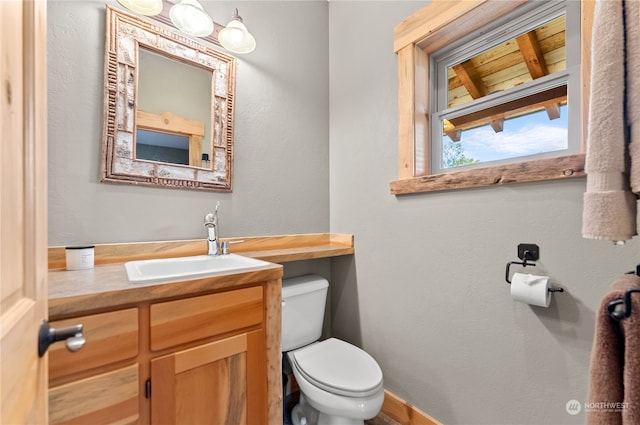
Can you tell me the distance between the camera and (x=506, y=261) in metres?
1.13

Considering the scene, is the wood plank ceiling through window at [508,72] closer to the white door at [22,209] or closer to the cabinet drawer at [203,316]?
the cabinet drawer at [203,316]

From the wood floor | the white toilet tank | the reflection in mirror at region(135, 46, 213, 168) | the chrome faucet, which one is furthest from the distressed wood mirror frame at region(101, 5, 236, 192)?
the wood floor

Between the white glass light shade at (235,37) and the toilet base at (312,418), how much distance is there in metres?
1.93

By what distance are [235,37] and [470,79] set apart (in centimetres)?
129

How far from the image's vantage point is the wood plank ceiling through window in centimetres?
119

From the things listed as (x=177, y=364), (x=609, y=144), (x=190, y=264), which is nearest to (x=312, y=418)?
(x=177, y=364)

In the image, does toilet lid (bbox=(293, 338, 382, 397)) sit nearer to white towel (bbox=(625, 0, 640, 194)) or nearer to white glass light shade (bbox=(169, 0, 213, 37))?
white towel (bbox=(625, 0, 640, 194))

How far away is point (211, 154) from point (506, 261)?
1.53 m

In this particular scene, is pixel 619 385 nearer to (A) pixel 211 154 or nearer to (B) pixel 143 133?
(A) pixel 211 154

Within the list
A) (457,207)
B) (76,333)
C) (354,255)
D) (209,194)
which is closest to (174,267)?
(209,194)

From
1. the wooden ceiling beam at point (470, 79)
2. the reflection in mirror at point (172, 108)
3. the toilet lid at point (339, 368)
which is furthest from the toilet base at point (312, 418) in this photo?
the wooden ceiling beam at point (470, 79)

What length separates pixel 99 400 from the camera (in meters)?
0.74

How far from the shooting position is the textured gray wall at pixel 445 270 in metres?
0.98

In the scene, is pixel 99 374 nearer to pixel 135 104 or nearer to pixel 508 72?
pixel 135 104
